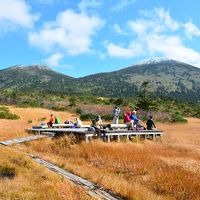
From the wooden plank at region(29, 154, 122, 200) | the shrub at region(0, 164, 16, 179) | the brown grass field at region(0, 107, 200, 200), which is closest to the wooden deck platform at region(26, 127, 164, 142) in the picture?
the brown grass field at region(0, 107, 200, 200)

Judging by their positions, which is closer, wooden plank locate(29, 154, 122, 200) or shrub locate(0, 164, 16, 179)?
wooden plank locate(29, 154, 122, 200)

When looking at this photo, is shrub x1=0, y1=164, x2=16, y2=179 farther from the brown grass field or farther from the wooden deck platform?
the wooden deck platform

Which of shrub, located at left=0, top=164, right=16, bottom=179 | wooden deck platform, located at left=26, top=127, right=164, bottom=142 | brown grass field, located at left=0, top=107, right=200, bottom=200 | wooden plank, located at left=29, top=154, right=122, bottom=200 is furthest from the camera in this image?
wooden deck platform, located at left=26, top=127, right=164, bottom=142

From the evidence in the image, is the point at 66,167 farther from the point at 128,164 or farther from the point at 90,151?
the point at 90,151

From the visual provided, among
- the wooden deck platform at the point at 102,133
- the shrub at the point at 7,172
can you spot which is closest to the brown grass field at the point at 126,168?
the shrub at the point at 7,172

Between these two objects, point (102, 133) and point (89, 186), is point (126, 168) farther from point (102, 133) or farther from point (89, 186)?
point (102, 133)

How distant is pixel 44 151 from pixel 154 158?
19.7 feet

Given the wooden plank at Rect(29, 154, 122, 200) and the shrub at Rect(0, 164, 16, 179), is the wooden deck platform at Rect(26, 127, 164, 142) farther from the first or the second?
the shrub at Rect(0, 164, 16, 179)

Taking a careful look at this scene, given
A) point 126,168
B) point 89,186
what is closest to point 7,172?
point 89,186

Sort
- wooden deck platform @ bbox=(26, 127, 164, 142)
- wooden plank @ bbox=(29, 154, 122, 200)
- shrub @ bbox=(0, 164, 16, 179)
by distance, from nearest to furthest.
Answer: wooden plank @ bbox=(29, 154, 122, 200) → shrub @ bbox=(0, 164, 16, 179) → wooden deck platform @ bbox=(26, 127, 164, 142)

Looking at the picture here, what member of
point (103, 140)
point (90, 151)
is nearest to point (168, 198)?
point (90, 151)

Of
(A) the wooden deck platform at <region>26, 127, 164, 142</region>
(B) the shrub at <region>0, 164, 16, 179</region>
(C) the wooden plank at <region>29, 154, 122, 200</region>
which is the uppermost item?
(A) the wooden deck platform at <region>26, 127, 164, 142</region>

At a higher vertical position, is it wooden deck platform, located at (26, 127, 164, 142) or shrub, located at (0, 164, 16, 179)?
wooden deck platform, located at (26, 127, 164, 142)

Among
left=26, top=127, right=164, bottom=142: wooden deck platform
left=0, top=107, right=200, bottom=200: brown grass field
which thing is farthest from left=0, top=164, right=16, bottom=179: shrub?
left=26, top=127, right=164, bottom=142: wooden deck platform
